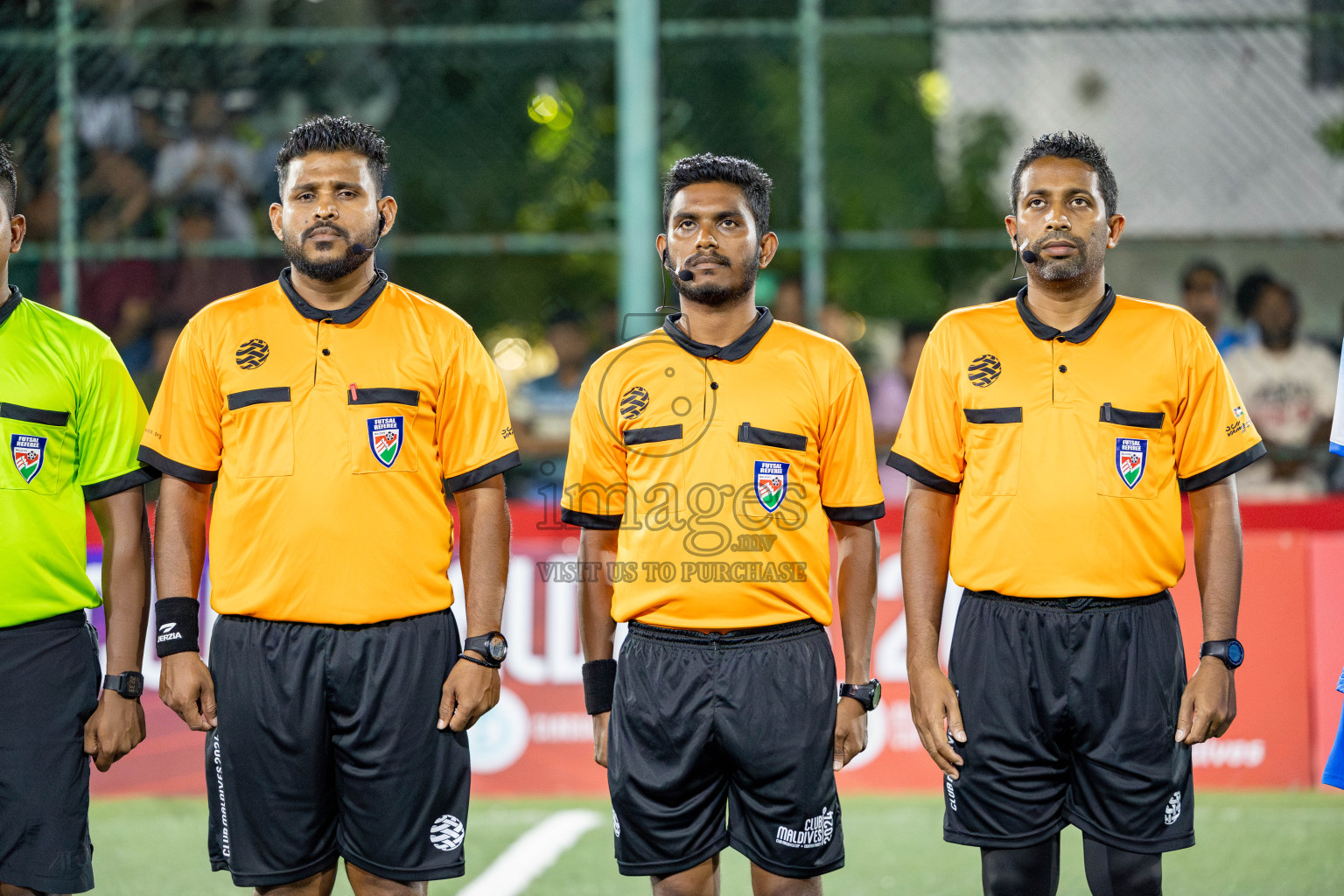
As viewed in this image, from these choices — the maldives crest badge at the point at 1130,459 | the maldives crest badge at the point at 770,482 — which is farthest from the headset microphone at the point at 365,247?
the maldives crest badge at the point at 1130,459

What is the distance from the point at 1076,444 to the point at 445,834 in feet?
6.27

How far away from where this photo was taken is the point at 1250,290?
8891mm

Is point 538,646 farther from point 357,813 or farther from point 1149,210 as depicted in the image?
point 1149,210

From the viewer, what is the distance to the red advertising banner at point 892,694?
6.53 m

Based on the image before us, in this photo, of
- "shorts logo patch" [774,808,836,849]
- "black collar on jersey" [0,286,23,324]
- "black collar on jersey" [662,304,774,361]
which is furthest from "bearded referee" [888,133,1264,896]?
"black collar on jersey" [0,286,23,324]

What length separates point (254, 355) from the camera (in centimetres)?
370

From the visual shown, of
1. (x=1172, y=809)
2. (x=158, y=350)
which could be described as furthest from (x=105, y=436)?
(x=158, y=350)

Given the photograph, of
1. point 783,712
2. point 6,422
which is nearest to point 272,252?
point 6,422

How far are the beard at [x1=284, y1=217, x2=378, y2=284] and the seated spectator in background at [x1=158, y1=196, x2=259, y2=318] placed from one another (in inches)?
216

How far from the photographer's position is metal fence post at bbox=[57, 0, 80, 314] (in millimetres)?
8508

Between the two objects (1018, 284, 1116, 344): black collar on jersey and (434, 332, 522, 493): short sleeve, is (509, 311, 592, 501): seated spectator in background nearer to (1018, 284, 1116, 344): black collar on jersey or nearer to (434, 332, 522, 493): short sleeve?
(434, 332, 522, 493): short sleeve

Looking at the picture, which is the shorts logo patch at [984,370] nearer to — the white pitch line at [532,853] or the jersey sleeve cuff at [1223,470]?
the jersey sleeve cuff at [1223,470]

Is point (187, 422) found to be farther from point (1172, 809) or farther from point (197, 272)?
point (197, 272)

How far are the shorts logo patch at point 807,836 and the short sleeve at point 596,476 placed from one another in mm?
903
